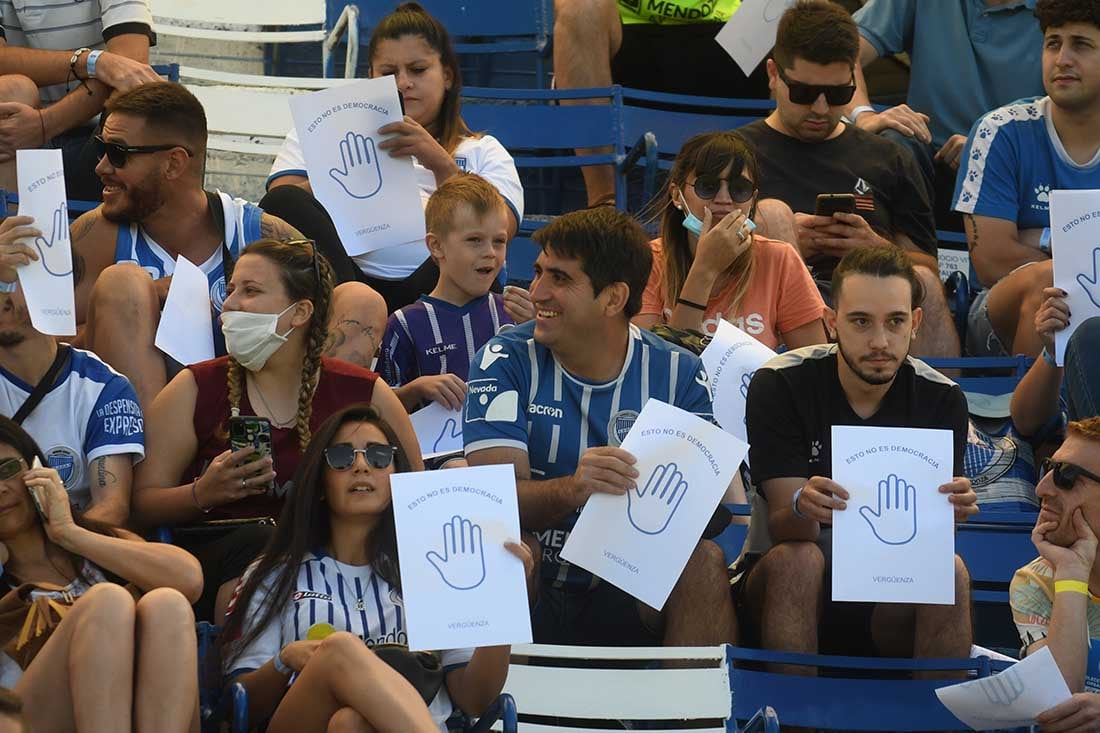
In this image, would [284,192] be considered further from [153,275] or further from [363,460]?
[363,460]

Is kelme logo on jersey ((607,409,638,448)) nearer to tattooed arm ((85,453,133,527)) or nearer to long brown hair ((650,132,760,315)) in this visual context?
long brown hair ((650,132,760,315))

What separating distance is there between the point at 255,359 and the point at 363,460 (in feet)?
1.99

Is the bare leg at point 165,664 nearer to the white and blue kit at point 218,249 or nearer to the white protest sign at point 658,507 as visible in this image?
the white protest sign at point 658,507

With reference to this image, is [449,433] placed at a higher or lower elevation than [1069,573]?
higher

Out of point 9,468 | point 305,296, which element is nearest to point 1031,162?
point 305,296

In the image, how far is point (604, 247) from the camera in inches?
207

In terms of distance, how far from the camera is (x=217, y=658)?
4477 mm

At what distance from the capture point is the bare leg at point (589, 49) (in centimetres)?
784

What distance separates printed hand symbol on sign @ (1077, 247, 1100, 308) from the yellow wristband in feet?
4.30

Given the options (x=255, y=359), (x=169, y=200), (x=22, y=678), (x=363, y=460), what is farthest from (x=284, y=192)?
(x=22, y=678)

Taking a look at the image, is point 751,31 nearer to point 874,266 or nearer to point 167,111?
point 874,266

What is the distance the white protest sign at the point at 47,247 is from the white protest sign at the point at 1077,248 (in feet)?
9.80

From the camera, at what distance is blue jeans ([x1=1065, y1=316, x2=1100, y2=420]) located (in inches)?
216

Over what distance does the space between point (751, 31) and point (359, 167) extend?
7.24 feet
